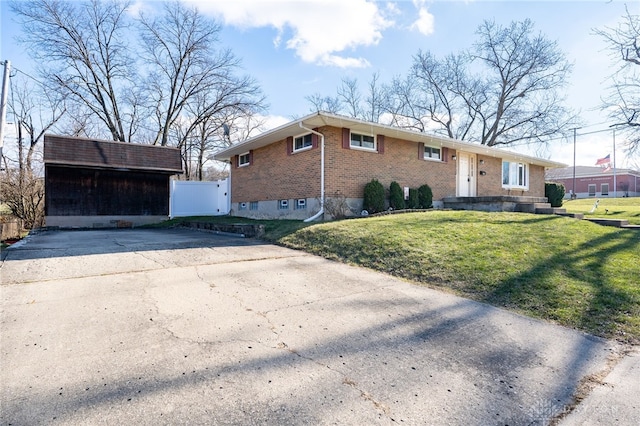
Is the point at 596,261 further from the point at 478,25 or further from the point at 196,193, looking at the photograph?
the point at 478,25

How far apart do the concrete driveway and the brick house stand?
6746 mm

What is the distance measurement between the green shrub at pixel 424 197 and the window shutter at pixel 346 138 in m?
3.74

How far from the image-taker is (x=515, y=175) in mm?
18359

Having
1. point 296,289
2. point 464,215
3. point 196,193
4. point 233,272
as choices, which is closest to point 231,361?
point 296,289

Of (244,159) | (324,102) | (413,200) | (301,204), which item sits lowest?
(301,204)

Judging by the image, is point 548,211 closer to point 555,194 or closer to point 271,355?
point 555,194

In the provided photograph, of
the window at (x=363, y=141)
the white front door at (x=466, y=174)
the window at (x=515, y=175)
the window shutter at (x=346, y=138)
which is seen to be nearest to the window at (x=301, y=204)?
the window shutter at (x=346, y=138)

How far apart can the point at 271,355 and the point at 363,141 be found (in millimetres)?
10095

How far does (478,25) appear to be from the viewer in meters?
27.5

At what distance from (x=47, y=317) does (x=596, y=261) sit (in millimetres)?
7452

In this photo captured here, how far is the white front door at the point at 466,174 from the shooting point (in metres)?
15.5

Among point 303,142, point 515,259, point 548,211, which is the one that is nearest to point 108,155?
point 303,142

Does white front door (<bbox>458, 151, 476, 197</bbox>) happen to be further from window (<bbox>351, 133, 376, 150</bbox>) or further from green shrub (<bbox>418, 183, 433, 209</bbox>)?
window (<bbox>351, 133, 376, 150</bbox>)

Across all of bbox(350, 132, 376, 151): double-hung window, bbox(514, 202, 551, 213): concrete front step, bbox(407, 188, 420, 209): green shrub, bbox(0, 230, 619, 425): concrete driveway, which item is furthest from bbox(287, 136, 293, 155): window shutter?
bbox(514, 202, 551, 213): concrete front step
